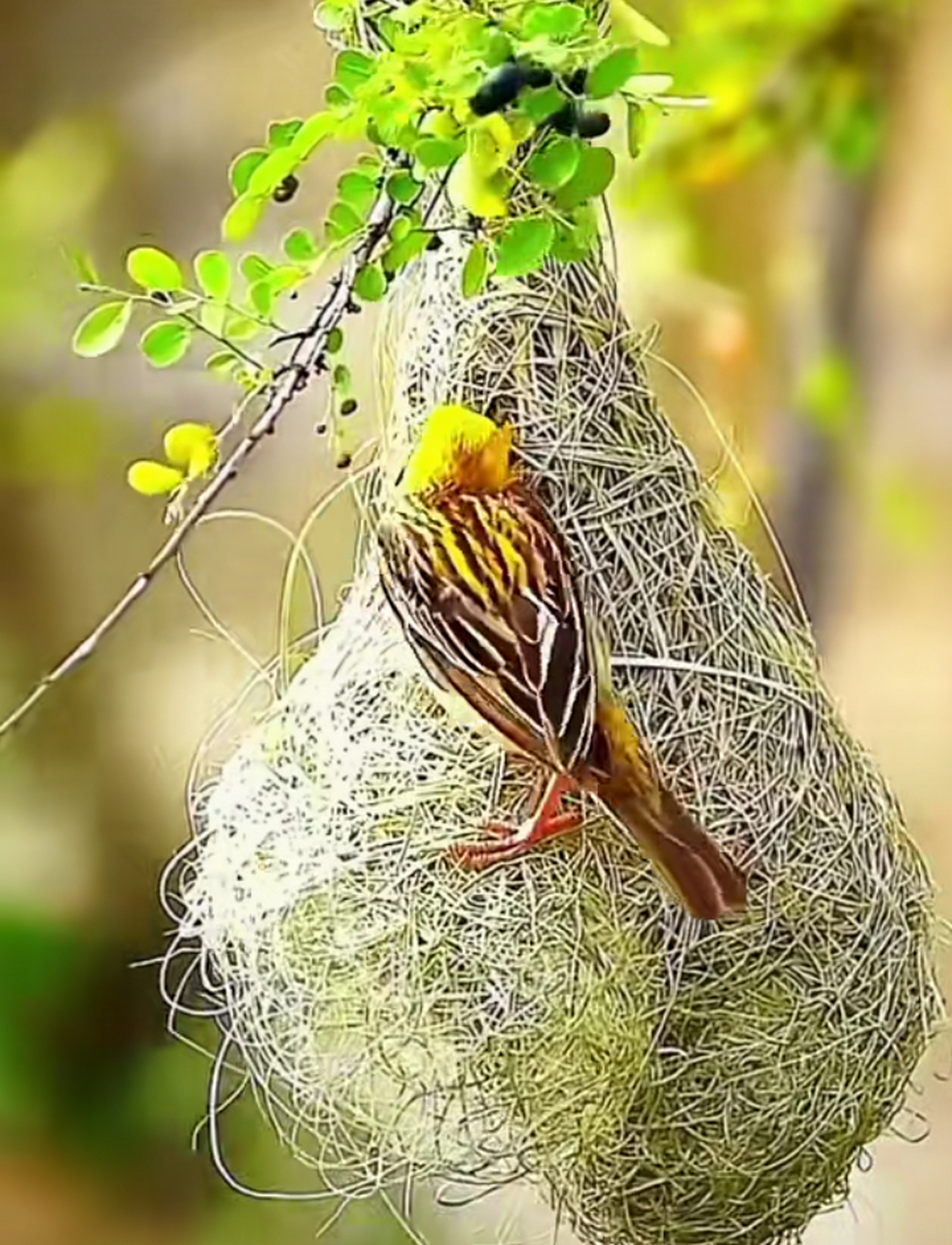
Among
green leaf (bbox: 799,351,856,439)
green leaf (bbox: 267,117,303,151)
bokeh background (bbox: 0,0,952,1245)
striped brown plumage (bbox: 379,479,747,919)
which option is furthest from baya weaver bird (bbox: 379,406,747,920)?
green leaf (bbox: 799,351,856,439)

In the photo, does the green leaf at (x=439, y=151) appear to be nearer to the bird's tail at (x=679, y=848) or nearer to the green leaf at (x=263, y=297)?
the green leaf at (x=263, y=297)

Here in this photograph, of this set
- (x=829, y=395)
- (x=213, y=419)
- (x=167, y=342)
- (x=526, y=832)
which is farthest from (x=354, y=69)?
(x=829, y=395)

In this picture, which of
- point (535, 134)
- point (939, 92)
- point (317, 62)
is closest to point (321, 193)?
point (317, 62)

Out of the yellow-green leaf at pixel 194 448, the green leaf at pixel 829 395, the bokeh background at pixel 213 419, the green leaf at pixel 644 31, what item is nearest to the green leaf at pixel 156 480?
→ the yellow-green leaf at pixel 194 448

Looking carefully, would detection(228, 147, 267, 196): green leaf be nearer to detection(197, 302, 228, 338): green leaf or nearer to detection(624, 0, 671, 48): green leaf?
detection(197, 302, 228, 338): green leaf

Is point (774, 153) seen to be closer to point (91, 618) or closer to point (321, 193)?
point (321, 193)
